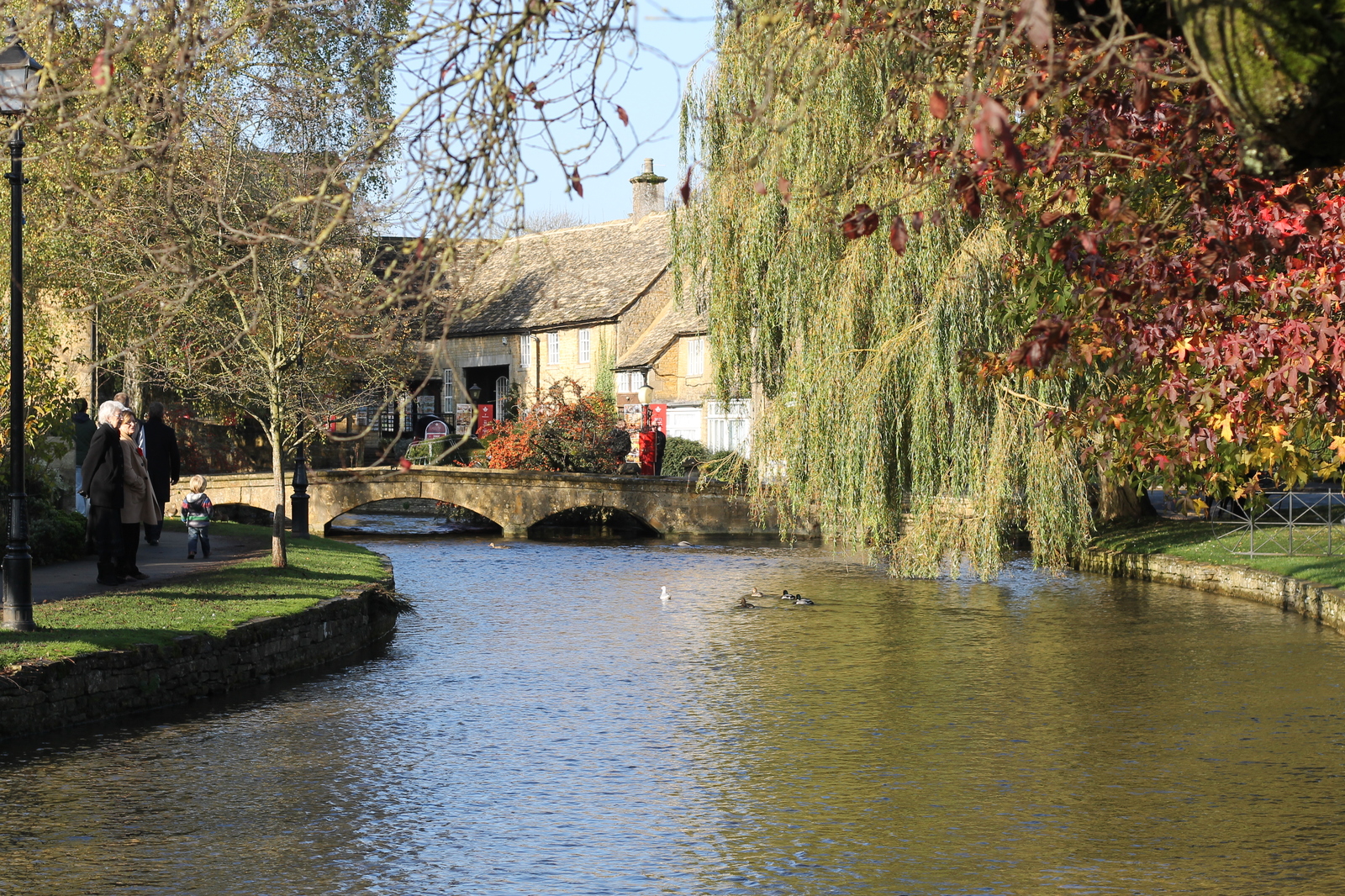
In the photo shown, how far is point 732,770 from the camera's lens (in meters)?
10.8

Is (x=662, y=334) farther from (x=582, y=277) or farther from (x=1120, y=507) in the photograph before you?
(x=1120, y=507)

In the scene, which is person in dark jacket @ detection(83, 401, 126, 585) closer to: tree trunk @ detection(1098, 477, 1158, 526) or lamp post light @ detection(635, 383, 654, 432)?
tree trunk @ detection(1098, 477, 1158, 526)

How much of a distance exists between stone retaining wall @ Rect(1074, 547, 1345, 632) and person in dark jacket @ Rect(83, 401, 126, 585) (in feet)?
48.5

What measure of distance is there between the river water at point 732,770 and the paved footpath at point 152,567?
2.81m

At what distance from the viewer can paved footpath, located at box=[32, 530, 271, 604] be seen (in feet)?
49.2

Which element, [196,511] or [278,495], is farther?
[278,495]

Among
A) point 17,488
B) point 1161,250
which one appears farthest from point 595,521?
point 1161,250

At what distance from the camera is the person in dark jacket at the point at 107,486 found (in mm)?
15078

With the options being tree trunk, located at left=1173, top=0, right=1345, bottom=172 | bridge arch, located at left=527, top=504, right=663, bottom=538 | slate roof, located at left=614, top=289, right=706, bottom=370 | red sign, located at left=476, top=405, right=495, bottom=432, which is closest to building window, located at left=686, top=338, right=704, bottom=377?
slate roof, located at left=614, top=289, right=706, bottom=370

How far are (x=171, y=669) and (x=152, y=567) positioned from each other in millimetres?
5872

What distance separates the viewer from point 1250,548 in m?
22.8

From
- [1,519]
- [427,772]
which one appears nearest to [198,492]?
[1,519]

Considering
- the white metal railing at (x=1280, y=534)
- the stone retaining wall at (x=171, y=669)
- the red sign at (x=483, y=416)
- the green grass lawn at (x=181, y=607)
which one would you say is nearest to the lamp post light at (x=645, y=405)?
the red sign at (x=483, y=416)

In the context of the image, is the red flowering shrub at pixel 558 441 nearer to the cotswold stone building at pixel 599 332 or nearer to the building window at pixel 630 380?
the cotswold stone building at pixel 599 332
